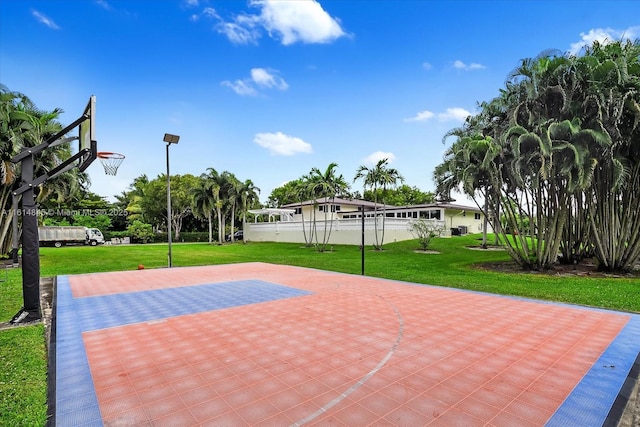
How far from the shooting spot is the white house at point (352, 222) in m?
26.1

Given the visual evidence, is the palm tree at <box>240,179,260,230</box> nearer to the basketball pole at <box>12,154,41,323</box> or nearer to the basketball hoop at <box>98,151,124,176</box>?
the basketball hoop at <box>98,151,124,176</box>

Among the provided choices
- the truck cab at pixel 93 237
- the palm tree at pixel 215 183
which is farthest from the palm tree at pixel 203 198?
the truck cab at pixel 93 237

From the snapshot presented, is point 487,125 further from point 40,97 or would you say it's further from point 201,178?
point 201,178

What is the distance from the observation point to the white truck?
32.2 meters

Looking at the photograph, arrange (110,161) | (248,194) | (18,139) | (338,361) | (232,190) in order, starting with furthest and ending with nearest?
(248,194)
(232,190)
(18,139)
(110,161)
(338,361)

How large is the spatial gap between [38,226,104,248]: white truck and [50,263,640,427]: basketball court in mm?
31112

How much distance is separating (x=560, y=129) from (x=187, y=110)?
17606 millimetres

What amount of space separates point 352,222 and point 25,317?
72.4ft

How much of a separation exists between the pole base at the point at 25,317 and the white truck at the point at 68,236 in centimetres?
3150

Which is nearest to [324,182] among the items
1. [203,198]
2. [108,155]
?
[203,198]

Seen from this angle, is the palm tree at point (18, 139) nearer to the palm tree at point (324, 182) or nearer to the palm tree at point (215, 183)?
the palm tree at point (215, 183)

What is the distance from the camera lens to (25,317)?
6.38 meters

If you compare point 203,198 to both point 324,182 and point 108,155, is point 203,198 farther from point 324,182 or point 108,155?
point 108,155

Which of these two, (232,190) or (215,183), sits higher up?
(215,183)
